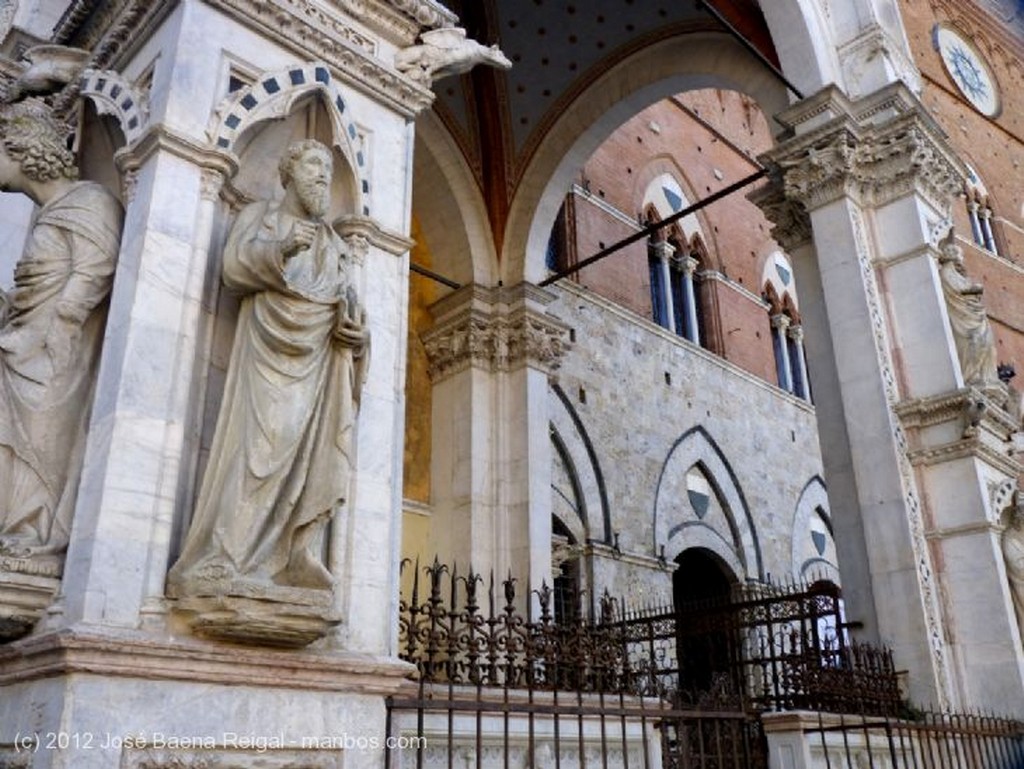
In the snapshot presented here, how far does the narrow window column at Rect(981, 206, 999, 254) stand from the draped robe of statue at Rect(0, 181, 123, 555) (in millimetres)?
18525

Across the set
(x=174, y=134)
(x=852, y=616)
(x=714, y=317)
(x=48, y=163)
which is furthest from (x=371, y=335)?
(x=714, y=317)

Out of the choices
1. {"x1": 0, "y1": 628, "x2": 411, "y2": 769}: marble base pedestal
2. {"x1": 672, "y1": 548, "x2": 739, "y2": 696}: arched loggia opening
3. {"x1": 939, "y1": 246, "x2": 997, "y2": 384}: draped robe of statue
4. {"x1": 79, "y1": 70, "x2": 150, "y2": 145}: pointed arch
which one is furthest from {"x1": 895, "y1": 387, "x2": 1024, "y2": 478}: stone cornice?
{"x1": 79, "y1": 70, "x2": 150, "y2": 145}: pointed arch

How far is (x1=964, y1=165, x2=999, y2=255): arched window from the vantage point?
59.8 ft

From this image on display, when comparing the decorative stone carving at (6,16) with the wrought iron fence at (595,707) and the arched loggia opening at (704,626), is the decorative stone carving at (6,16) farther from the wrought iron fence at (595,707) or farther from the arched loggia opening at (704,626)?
the arched loggia opening at (704,626)

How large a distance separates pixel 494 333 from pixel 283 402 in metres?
6.88

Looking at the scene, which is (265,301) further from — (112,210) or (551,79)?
(551,79)

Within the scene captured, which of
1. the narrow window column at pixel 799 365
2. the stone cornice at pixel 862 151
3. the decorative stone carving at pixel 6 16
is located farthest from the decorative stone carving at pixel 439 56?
the narrow window column at pixel 799 365

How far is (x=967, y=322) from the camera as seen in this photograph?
24.0ft

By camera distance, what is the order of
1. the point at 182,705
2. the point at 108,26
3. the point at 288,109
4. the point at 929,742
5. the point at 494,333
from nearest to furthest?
the point at 182,705
the point at 288,109
the point at 108,26
the point at 929,742
the point at 494,333

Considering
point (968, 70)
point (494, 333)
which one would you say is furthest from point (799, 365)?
point (494, 333)

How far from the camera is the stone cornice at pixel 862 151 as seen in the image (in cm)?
724

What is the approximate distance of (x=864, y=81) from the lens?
7688 millimetres

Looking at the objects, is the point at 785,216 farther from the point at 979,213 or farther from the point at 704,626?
the point at 979,213

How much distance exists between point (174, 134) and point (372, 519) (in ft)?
5.32
